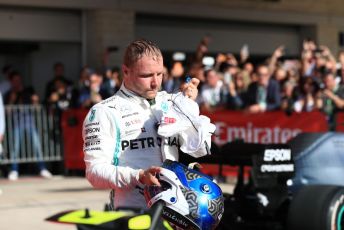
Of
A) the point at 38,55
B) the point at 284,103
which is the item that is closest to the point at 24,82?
the point at 38,55

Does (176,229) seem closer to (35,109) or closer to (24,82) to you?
(35,109)

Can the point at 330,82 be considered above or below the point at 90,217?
above

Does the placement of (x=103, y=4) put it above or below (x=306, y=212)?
above

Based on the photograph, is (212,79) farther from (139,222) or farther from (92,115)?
(139,222)

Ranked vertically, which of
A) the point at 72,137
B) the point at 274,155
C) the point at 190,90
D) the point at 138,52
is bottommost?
the point at 72,137

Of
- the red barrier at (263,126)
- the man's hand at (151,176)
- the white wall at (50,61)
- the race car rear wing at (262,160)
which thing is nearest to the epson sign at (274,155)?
the race car rear wing at (262,160)

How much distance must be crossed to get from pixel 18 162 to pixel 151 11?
19.6 feet

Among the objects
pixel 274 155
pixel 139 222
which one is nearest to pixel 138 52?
pixel 139 222

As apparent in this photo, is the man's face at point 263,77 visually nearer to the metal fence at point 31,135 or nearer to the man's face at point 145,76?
the metal fence at point 31,135

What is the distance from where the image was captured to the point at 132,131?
10.6 ft

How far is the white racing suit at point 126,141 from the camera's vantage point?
3.12m

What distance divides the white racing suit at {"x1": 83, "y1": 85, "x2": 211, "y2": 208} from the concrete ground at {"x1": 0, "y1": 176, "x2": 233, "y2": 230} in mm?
3911

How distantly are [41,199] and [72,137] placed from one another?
11.7 ft

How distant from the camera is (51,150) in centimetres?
1380
